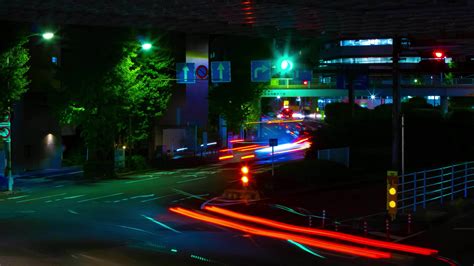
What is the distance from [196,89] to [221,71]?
2480 cm

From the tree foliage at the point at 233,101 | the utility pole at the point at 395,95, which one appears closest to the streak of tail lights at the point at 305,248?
the utility pole at the point at 395,95

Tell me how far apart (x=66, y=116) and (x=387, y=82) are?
185ft

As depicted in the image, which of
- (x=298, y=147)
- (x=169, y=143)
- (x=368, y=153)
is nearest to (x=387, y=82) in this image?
(x=298, y=147)

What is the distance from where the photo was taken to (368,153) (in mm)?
35062

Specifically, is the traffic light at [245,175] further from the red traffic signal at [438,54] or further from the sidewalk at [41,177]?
the sidewalk at [41,177]

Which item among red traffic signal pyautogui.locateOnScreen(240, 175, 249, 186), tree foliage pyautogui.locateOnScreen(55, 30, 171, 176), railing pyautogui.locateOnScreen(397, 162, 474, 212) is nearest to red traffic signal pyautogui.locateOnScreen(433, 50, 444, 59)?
railing pyautogui.locateOnScreen(397, 162, 474, 212)

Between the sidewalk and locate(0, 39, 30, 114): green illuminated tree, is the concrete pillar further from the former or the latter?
locate(0, 39, 30, 114): green illuminated tree

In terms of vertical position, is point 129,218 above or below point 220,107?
below

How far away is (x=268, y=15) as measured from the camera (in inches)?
697

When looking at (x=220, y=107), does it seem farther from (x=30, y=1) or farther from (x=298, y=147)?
(x=30, y=1)

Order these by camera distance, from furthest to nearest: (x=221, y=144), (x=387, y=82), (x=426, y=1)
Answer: (x=387, y=82)
(x=221, y=144)
(x=426, y=1)

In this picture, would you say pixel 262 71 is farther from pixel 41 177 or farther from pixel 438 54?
pixel 41 177

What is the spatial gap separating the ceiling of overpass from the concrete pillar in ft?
102

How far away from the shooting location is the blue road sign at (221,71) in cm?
2961
